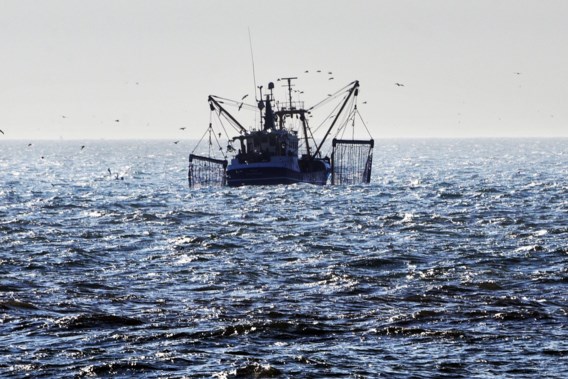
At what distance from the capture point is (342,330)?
82.6ft

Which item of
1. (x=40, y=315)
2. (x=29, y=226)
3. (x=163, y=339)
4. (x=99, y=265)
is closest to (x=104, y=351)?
(x=163, y=339)

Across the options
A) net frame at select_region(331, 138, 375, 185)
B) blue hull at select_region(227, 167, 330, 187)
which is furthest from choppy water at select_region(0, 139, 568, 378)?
net frame at select_region(331, 138, 375, 185)

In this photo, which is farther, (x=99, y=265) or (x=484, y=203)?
(x=484, y=203)

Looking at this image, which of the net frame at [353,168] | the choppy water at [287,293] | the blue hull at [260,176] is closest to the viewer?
the choppy water at [287,293]

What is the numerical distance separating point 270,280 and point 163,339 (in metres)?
9.36

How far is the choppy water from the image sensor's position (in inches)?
880

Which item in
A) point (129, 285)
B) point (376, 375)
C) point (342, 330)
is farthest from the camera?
point (129, 285)

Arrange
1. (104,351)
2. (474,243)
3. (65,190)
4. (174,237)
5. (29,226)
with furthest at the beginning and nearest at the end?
(65,190), (29,226), (174,237), (474,243), (104,351)

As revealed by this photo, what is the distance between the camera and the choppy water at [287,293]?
73.4 ft

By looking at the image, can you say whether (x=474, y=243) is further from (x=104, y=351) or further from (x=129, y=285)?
(x=104, y=351)

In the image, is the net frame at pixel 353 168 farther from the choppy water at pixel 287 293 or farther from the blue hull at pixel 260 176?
the choppy water at pixel 287 293

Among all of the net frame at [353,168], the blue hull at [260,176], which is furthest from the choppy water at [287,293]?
the net frame at [353,168]

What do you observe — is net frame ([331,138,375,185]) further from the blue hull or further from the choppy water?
the choppy water

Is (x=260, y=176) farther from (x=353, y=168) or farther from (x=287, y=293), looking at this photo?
(x=287, y=293)
